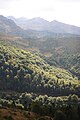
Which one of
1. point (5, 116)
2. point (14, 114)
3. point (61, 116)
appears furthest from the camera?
point (61, 116)

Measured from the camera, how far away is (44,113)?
11050 centimetres

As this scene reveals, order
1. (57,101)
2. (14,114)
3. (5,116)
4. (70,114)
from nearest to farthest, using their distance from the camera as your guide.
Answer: (5,116) → (14,114) → (70,114) → (57,101)

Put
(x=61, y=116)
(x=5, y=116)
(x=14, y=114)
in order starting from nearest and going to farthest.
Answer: (x=5, y=116)
(x=14, y=114)
(x=61, y=116)

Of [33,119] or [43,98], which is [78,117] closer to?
[33,119]

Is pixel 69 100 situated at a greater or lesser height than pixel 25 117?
lesser

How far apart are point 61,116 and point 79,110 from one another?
53.4 feet

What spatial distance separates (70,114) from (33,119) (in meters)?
23.0

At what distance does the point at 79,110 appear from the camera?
372ft

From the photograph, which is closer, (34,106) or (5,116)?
(5,116)

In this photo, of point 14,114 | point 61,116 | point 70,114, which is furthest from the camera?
point 70,114

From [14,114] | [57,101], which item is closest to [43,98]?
[57,101]

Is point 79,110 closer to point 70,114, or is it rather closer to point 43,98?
point 70,114

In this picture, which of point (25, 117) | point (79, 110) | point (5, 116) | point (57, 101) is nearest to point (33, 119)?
point (25, 117)

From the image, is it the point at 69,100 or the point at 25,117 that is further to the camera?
the point at 69,100
